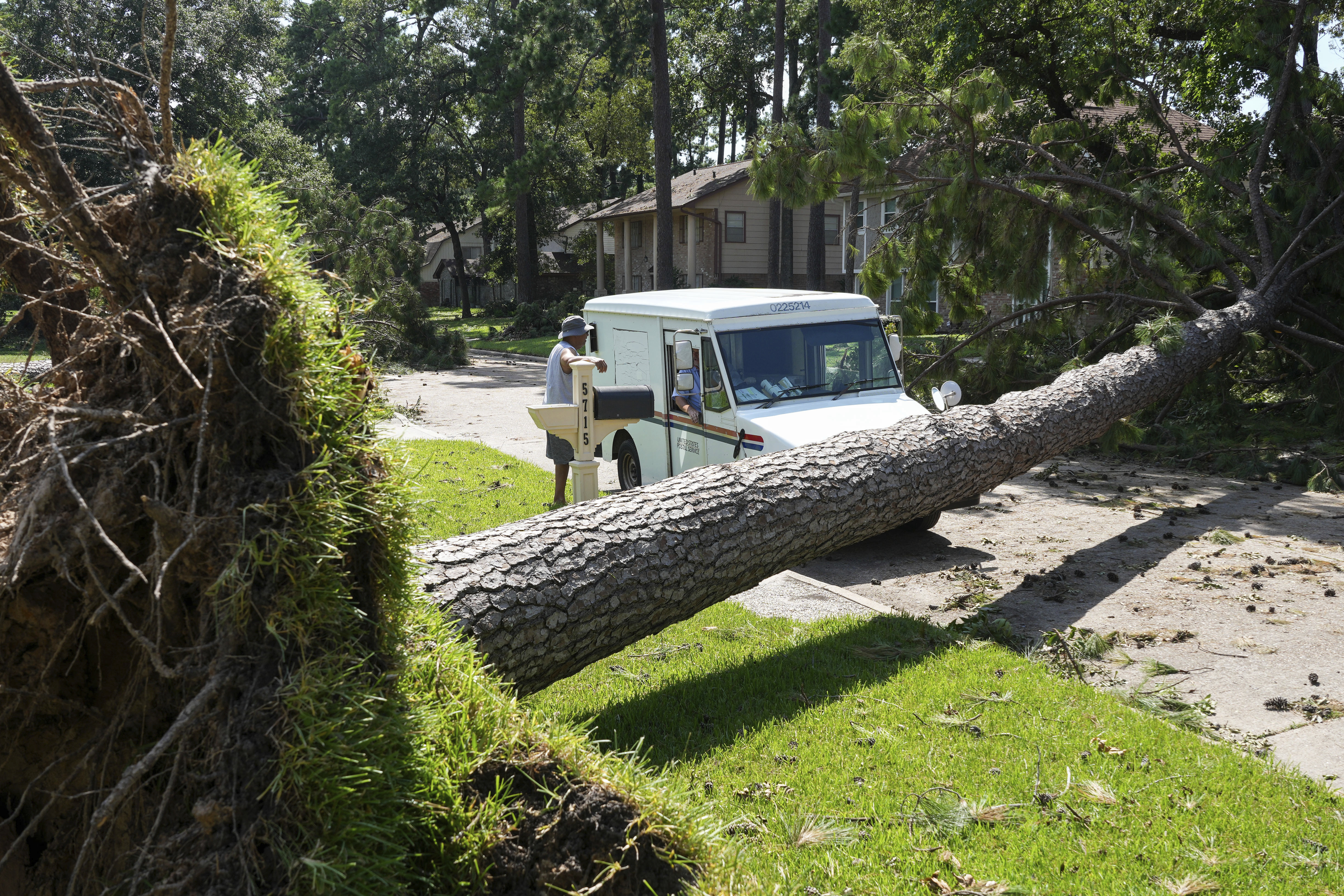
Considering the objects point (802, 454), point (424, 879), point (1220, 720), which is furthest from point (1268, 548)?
point (424, 879)

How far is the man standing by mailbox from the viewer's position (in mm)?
8828

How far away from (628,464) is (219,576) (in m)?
8.01

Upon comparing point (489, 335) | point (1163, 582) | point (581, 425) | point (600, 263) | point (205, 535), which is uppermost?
point (600, 263)

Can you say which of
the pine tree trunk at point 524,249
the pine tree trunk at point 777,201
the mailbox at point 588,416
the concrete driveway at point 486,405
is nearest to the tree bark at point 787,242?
the pine tree trunk at point 777,201

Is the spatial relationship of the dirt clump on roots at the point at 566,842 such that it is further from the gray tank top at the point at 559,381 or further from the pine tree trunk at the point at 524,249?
the pine tree trunk at the point at 524,249

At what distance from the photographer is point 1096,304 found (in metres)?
13.1

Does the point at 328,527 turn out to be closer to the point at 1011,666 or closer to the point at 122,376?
the point at 122,376

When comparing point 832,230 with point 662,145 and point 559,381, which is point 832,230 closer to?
point 662,145

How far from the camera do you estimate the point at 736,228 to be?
3888 cm

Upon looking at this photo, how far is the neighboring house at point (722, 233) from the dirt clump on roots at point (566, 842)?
3412 cm

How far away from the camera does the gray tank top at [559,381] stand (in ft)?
29.8

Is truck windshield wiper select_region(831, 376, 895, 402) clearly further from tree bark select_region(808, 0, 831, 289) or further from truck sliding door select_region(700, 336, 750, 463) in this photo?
tree bark select_region(808, 0, 831, 289)

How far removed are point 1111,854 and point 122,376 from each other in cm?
377

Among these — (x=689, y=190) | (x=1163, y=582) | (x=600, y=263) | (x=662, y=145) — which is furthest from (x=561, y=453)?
(x=600, y=263)
